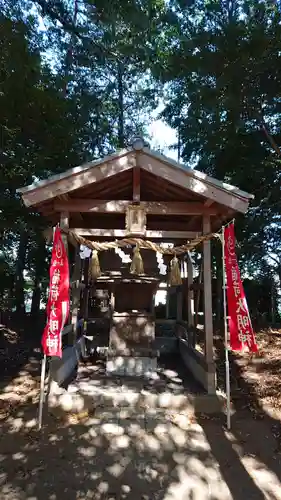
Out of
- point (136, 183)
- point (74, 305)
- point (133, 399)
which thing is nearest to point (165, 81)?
point (136, 183)

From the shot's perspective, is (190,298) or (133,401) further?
(190,298)

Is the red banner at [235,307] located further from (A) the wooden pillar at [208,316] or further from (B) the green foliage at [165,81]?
(B) the green foliage at [165,81]

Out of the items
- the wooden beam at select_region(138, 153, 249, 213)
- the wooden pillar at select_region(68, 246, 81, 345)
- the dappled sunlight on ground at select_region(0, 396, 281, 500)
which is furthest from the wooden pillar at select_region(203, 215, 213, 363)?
the wooden pillar at select_region(68, 246, 81, 345)

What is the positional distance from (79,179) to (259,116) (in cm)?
759

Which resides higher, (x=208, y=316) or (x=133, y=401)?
(x=208, y=316)

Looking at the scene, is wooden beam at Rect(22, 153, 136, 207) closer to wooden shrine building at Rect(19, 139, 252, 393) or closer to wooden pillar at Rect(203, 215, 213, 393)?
wooden shrine building at Rect(19, 139, 252, 393)

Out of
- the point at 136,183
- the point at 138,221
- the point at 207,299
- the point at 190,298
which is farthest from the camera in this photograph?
the point at 190,298

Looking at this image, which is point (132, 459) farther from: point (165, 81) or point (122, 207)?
point (165, 81)

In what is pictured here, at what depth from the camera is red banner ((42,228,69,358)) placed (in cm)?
520

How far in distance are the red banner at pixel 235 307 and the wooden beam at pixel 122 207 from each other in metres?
0.89

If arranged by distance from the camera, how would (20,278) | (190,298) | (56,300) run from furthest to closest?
1. (20,278)
2. (190,298)
3. (56,300)

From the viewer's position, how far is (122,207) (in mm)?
6348

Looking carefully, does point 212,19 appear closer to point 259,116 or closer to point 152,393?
point 259,116

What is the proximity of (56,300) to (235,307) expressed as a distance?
9.73 ft
